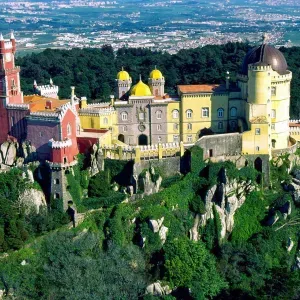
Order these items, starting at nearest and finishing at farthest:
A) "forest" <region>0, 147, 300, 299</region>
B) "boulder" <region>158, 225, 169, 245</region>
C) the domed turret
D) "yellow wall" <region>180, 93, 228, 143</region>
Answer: "forest" <region>0, 147, 300, 299</region>, "boulder" <region>158, 225, 169, 245</region>, "yellow wall" <region>180, 93, 228, 143</region>, the domed turret

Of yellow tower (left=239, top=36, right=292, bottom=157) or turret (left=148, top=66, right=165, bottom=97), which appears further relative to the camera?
turret (left=148, top=66, right=165, bottom=97)

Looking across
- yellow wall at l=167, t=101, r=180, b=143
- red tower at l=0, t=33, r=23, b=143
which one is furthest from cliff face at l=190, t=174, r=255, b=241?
red tower at l=0, t=33, r=23, b=143

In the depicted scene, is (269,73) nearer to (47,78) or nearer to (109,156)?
(109,156)

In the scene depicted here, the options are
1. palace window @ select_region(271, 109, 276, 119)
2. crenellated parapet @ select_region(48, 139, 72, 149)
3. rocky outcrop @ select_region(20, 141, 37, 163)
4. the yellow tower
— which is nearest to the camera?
crenellated parapet @ select_region(48, 139, 72, 149)

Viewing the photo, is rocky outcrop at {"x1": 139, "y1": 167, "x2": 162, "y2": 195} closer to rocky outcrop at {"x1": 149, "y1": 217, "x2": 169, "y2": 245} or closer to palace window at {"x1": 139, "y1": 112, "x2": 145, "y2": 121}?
rocky outcrop at {"x1": 149, "y1": 217, "x2": 169, "y2": 245}

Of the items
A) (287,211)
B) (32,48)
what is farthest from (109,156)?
(32,48)

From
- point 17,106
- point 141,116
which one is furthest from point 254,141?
point 17,106

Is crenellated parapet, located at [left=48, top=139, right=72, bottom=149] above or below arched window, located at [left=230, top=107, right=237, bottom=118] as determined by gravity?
below
